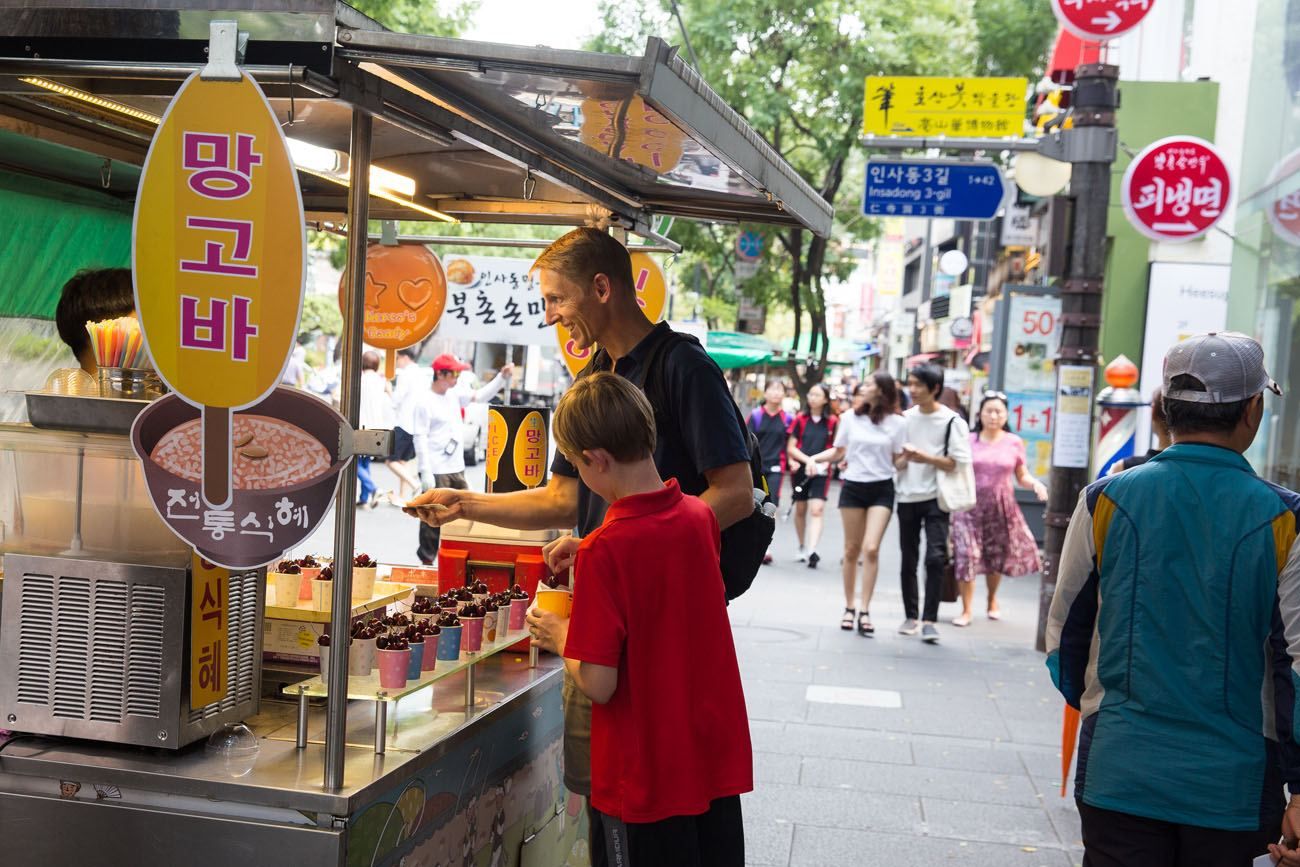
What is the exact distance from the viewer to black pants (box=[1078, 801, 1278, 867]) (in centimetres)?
288

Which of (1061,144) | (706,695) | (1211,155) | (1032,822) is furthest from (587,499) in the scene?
(1211,155)

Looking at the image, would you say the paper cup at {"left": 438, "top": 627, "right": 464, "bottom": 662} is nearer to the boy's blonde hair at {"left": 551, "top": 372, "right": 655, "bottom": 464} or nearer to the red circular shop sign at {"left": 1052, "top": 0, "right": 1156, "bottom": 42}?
the boy's blonde hair at {"left": 551, "top": 372, "right": 655, "bottom": 464}

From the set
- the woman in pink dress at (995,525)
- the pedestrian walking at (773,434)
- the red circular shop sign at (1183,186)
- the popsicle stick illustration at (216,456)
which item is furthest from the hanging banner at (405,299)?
the pedestrian walking at (773,434)

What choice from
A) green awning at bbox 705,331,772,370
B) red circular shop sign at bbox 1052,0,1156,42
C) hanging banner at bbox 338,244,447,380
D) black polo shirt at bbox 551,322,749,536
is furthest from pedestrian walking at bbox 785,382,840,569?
black polo shirt at bbox 551,322,749,536

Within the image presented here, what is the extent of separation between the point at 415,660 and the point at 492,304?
5732mm

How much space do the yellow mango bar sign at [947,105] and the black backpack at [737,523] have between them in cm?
934

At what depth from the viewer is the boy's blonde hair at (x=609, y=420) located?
9.64 ft

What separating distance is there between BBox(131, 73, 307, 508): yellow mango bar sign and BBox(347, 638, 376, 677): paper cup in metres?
0.92

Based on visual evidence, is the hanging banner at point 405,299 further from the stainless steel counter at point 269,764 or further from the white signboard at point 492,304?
the stainless steel counter at point 269,764

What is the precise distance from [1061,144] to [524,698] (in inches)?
295

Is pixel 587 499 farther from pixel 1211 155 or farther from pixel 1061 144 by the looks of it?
pixel 1211 155

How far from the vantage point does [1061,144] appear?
32.4 feet

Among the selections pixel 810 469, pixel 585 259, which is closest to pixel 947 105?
pixel 810 469

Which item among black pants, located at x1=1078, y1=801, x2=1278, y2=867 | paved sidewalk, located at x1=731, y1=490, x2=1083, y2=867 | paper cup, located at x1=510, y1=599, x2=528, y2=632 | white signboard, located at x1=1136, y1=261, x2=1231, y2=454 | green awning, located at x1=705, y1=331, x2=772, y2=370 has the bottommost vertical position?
paved sidewalk, located at x1=731, y1=490, x2=1083, y2=867
